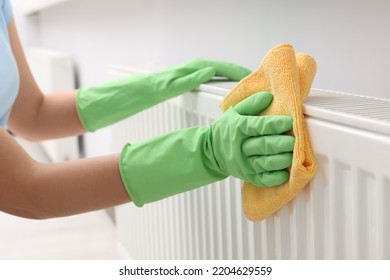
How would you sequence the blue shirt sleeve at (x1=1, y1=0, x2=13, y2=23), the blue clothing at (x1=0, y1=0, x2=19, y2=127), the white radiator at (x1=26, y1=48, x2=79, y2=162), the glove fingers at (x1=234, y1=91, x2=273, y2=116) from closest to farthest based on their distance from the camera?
the glove fingers at (x1=234, y1=91, x2=273, y2=116), the blue clothing at (x1=0, y1=0, x2=19, y2=127), the blue shirt sleeve at (x1=1, y1=0, x2=13, y2=23), the white radiator at (x1=26, y1=48, x2=79, y2=162)

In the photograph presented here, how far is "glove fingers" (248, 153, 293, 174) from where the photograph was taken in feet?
2.09

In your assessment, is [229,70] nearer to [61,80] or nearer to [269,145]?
[269,145]

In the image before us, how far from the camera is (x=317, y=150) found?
625mm

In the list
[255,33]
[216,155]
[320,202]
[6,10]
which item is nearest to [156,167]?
[216,155]

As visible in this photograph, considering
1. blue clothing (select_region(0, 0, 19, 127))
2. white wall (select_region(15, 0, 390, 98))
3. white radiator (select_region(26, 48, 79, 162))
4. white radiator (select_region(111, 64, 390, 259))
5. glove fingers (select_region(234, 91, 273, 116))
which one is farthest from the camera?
white radiator (select_region(26, 48, 79, 162))

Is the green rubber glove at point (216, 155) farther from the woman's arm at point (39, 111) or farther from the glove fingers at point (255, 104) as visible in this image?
the woman's arm at point (39, 111)

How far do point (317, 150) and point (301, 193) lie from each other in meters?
0.07

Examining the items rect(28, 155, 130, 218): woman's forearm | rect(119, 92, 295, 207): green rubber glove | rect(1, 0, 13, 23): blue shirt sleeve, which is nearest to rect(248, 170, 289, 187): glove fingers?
rect(119, 92, 295, 207): green rubber glove

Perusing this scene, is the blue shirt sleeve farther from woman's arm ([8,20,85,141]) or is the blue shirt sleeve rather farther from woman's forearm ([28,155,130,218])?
woman's forearm ([28,155,130,218])

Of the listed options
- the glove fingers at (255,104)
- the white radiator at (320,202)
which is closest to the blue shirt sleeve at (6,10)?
the white radiator at (320,202)

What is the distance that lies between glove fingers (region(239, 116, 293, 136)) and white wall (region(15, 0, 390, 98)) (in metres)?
0.23
